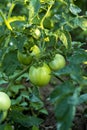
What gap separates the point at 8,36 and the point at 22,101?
2.49 ft

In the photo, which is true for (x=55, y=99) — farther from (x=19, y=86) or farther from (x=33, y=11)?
(x=19, y=86)

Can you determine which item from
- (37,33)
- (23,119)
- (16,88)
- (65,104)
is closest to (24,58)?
(37,33)

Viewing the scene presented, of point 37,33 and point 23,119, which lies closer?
point 37,33

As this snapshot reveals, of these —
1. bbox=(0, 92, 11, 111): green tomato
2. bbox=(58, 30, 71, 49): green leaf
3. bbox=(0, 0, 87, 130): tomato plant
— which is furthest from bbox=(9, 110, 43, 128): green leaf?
bbox=(58, 30, 71, 49): green leaf

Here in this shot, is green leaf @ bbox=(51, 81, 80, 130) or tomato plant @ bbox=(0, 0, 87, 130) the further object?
tomato plant @ bbox=(0, 0, 87, 130)

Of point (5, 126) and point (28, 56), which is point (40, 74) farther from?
point (5, 126)

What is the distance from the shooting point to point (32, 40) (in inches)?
71.7

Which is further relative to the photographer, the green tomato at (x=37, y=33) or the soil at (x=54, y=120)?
the soil at (x=54, y=120)

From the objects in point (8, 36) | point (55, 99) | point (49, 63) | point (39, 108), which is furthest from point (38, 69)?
point (39, 108)

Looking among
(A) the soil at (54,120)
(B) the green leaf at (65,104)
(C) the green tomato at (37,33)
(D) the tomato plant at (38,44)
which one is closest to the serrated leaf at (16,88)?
(A) the soil at (54,120)

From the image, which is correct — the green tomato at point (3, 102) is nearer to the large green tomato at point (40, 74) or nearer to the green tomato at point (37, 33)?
the large green tomato at point (40, 74)

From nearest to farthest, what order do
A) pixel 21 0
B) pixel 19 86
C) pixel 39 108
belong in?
pixel 21 0 → pixel 39 108 → pixel 19 86

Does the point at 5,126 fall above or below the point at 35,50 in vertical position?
below

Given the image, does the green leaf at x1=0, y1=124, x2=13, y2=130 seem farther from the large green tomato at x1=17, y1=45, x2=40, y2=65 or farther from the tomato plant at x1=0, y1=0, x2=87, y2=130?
the large green tomato at x1=17, y1=45, x2=40, y2=65
